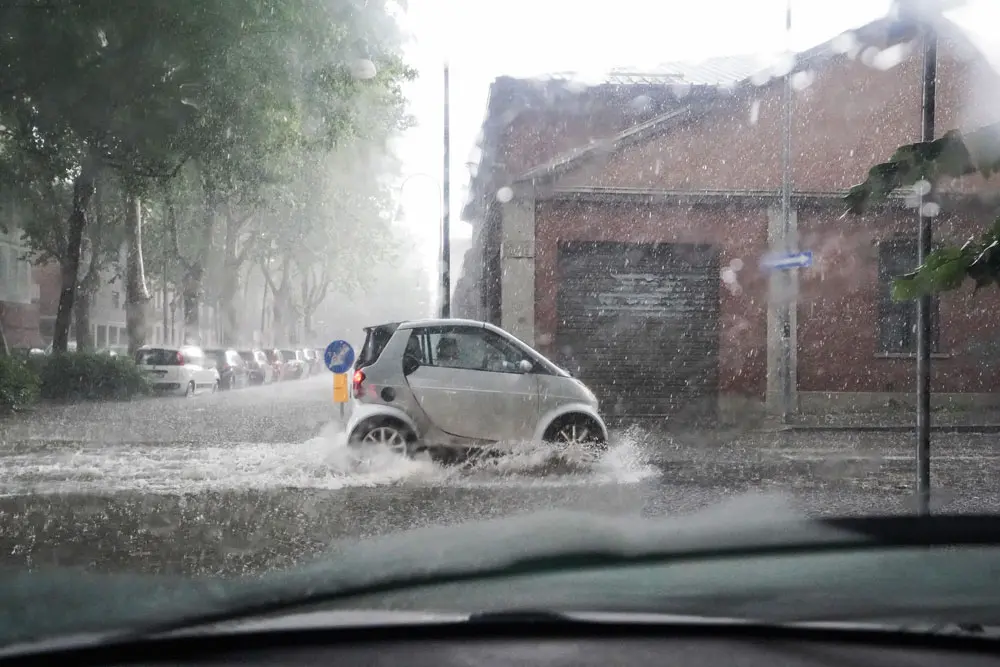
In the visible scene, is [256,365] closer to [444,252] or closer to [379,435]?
[444,252]

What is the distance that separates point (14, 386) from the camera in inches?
714

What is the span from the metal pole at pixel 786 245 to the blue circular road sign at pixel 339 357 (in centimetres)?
778

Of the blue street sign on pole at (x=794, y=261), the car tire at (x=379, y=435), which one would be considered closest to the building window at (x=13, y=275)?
the blue street sign on pole at (x=794, y=261)

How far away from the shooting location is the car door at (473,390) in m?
9.20

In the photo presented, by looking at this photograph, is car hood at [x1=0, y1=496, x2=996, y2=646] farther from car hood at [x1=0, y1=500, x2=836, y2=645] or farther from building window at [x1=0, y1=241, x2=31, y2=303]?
building window at [x1=0, y1=241, x2=31, y2=303]

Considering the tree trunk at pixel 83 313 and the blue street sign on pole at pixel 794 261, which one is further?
the tree trunk at pixel 83 313

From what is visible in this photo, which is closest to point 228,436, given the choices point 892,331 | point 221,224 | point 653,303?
point 653,303

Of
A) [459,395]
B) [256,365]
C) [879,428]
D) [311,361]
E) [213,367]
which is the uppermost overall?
[459,395]

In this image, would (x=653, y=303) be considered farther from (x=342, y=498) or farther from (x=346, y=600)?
Answer: (x=346, y=600)

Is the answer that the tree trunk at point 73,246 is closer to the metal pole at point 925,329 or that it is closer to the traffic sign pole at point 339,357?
the traffic sign pole at point 339,357

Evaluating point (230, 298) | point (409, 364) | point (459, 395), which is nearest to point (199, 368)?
point (230, 298)

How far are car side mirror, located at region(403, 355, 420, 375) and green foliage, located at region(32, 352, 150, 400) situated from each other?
16111 mm

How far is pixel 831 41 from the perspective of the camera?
17.7m

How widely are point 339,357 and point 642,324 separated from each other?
8.11m
